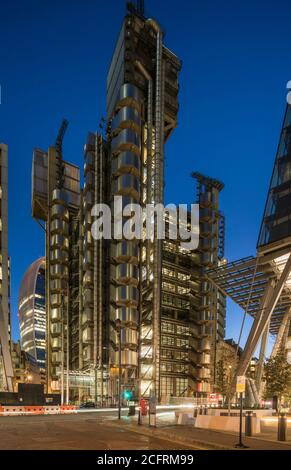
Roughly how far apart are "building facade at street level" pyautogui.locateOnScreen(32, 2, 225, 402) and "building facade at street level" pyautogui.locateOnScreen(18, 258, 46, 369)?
229ft

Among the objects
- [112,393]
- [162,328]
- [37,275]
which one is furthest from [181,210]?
[37,275]

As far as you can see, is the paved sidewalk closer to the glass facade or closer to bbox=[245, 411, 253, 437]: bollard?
bbox=[245, 411, 253, 437]: bollard

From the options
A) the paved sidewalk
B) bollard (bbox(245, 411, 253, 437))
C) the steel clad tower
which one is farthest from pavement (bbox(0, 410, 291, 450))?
the steel clad tower

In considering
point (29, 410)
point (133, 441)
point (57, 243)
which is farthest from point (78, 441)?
point (57, 243)

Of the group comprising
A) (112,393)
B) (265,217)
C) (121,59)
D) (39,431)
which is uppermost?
(121,59)

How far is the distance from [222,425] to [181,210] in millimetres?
88603

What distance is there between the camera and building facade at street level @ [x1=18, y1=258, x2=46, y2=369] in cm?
18088

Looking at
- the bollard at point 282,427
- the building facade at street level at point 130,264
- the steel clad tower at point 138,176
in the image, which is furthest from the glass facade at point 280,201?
the steel clad tower at point 138,176

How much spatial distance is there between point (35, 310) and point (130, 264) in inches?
4278

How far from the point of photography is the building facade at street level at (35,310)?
180875mm

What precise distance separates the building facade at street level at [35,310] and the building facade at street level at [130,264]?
69.9 meters

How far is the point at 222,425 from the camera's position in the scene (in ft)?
79.9

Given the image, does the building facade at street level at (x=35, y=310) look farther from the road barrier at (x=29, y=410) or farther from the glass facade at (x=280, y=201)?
the glass facade at (x=280, y=201)
